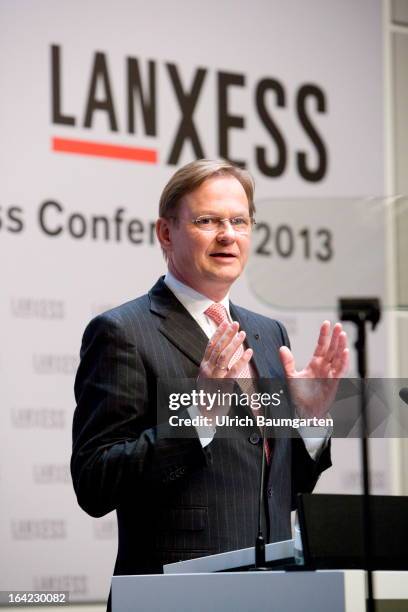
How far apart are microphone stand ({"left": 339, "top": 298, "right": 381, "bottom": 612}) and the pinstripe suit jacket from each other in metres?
0.50

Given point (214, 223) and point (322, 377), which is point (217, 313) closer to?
point (214, 223)

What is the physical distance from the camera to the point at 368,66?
484cm

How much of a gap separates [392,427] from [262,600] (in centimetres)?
52

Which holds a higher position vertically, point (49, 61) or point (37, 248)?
point (49, 61)

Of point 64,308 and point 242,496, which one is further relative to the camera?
point 64,308

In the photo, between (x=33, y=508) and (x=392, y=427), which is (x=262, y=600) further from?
(x=33, y=508)

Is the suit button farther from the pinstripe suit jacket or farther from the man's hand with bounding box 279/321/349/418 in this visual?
the man's hand with bounding box 279/321/349/418

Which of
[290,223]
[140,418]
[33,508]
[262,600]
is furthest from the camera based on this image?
[33,508]

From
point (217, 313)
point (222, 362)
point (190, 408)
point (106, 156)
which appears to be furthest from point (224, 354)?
point (106, 156)

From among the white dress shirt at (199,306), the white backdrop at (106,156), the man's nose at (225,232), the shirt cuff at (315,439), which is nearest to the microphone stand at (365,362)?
the shirt cuff at (315,439)

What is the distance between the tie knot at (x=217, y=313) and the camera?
2.61m

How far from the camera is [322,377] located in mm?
2238

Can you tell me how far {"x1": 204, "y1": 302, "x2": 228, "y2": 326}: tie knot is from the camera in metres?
2.61

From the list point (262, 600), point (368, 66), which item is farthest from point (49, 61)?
point (262, 600)
